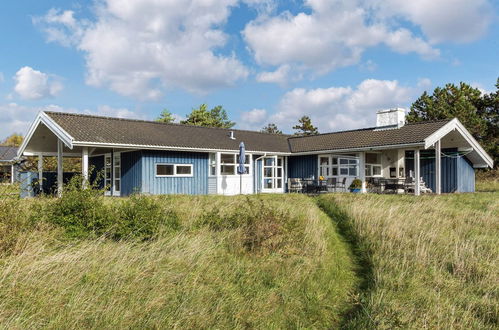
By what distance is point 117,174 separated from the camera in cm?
1995

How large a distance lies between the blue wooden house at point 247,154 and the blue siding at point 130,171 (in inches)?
1.8

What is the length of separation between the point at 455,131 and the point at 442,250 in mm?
15093

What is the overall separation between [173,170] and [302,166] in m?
7.92

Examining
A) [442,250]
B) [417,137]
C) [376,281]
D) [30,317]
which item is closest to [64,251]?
[30,317]

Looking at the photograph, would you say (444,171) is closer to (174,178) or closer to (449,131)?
(449,131)

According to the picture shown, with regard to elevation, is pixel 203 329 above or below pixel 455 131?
below

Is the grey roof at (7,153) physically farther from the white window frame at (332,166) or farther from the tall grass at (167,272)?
the tall grass at (167,272)

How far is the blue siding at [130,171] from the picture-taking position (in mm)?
18359

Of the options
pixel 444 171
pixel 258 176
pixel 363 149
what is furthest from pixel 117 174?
pixel 444 171

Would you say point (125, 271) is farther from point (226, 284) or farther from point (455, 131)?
point (455, 131)

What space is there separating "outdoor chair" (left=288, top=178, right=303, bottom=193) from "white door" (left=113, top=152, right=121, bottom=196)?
A: 356 inches

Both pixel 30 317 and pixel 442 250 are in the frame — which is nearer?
pixel 30 317

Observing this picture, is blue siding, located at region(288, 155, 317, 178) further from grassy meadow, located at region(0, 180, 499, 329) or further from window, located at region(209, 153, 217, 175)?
grassy meadow, located at region(0, 180, 499, 329)

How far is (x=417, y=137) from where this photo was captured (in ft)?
59.3
